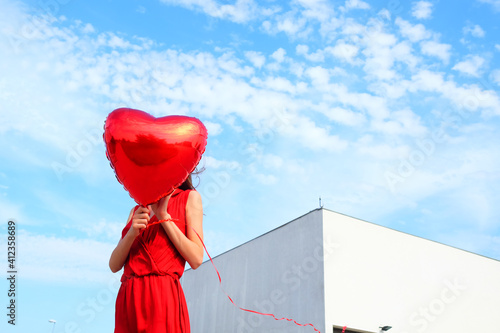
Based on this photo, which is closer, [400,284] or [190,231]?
[190,231]

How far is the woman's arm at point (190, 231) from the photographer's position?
163 centimetres

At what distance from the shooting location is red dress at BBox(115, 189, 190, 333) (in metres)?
1.56

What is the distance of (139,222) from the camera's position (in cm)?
159

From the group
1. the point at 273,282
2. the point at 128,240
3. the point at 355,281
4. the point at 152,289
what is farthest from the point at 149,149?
the point at 273,282

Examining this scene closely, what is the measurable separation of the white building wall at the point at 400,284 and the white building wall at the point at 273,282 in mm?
407

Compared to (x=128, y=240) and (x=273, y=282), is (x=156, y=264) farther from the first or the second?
(x=273, y=282)

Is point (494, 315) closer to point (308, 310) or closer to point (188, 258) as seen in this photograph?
point (308, 310)

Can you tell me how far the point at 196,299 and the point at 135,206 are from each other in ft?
46.7

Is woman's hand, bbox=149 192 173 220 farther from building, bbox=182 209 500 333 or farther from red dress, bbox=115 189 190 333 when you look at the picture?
building, bbox=182 209 500 333

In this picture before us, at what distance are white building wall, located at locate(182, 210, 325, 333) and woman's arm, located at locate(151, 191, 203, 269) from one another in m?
8.59

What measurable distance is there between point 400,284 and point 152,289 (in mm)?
10475

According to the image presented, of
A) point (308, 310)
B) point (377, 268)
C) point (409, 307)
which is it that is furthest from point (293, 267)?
point (409, 307)

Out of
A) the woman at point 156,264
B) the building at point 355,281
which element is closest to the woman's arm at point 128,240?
the woman at point 156,264

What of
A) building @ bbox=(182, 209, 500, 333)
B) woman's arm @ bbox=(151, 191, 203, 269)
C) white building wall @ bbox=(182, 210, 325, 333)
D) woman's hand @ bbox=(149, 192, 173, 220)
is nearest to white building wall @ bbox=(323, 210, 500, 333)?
building @ bbox=(182, 209, 500, 333)
